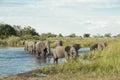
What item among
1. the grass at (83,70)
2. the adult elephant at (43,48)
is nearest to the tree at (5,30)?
the adult elephant at (43,48)

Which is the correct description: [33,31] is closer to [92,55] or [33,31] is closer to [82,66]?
[92,55]

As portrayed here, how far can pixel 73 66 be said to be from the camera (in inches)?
663

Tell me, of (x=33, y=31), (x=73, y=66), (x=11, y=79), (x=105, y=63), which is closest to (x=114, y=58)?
(x=105, y=63)

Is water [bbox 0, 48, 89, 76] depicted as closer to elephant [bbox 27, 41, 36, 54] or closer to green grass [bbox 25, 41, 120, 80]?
green grass [bbox 25, 41, 120, 80]

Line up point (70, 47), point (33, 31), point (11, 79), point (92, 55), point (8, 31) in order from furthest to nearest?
point (33, 31) < point (8, 31) < point (92, 55) < point (70, 47) < point (11, 79)

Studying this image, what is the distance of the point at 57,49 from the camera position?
74.6ft

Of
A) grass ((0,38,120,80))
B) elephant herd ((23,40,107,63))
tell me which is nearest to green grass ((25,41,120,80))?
grass ((0,38,120,80))

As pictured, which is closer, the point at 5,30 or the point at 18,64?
the point at 18,64

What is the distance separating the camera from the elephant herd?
22.1m

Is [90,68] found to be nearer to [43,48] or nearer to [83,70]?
[83,70]

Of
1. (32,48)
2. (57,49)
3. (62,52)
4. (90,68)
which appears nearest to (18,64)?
(57,49)

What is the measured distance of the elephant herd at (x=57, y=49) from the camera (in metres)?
22.1

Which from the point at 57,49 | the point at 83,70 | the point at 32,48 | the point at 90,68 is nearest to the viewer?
the point at 83,70

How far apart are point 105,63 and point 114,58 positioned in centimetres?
47
